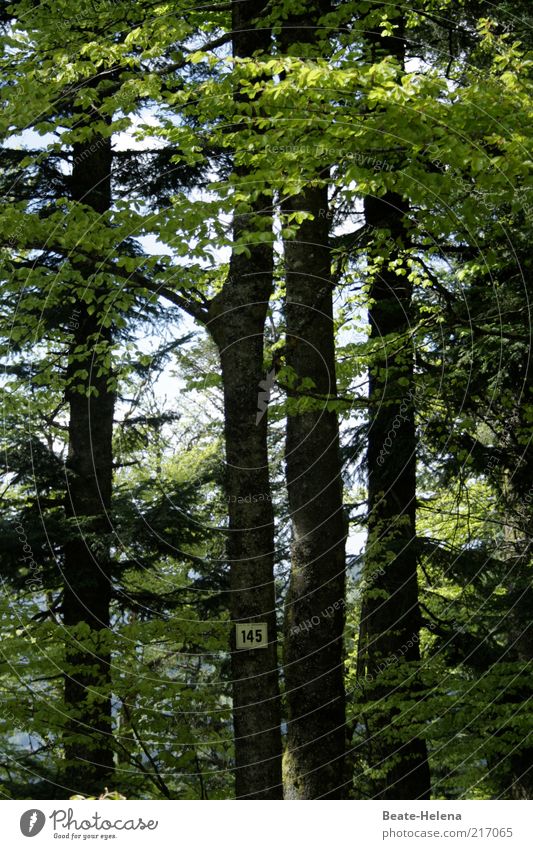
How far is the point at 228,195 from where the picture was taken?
917cm

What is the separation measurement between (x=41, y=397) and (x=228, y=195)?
7.35 metres

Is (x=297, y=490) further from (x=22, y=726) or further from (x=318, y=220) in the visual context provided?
(x=22, y=726)

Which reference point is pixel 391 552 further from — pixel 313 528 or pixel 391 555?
pixel 313 528

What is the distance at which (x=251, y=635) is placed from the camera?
898cm

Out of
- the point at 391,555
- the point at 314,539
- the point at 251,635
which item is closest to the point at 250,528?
the point at 251,635

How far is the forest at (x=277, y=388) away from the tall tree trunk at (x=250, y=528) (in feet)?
0.09

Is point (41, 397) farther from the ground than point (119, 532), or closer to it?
farther from the ground

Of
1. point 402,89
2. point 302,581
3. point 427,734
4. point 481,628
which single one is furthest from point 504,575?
point 402,89

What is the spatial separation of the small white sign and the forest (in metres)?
0.02

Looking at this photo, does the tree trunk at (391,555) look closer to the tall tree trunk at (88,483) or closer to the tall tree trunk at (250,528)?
the tall tree trunk at (250,528)

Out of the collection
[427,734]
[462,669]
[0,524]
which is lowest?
[427,734]

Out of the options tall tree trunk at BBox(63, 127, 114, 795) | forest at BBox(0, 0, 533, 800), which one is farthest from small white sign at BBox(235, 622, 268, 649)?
tall tree trunk at BBox(63, 127, 114, 795)

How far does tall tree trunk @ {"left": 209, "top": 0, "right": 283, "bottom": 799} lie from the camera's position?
8969 millimetres

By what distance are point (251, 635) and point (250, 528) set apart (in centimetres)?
100
